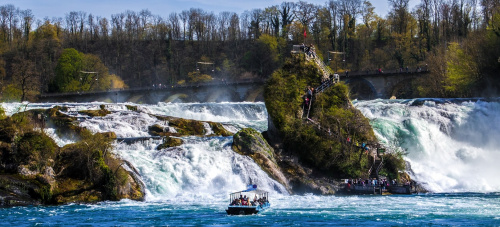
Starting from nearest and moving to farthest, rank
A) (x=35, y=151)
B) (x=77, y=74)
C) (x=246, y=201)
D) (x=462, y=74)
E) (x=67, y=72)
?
(x=246, y=201)
(x=35, y=151)
(x=462, y=74)
(x=67, y=72)
(x=77, y=74)

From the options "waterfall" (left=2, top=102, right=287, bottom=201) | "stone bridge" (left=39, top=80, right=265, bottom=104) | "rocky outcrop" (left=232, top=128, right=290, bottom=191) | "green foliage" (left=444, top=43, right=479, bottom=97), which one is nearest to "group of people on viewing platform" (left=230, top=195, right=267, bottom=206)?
"waterfall" (left=2, top=102, right=287, bottom=201)

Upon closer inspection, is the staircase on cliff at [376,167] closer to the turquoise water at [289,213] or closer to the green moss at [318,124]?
the green moss at [318,124]

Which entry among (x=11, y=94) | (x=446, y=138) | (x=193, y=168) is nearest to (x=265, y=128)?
(x=193, y=168)

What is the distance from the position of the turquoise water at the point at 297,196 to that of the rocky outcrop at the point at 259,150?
1.60ft

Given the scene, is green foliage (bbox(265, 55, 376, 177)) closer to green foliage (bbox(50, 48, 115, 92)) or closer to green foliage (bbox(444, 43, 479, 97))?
green foliage (bbox(444, 43, 479, 97))

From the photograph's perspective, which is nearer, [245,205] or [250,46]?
[245,205]

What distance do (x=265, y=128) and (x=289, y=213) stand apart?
19.2m

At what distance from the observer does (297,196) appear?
34156 mm

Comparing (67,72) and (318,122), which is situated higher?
(67,72)

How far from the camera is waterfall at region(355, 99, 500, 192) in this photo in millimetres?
39781

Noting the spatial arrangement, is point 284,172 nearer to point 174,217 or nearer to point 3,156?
point 174,217

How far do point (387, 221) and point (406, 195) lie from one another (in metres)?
10.3

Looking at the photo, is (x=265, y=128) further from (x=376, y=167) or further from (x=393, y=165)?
(x=393, y=165)

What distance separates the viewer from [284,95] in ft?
135
